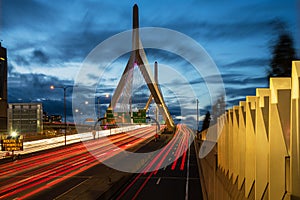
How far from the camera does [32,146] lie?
5550 centimetres

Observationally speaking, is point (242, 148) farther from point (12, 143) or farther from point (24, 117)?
point (24, 117)

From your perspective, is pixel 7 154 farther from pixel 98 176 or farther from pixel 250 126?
pixel 250 126

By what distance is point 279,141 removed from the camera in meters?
3.54

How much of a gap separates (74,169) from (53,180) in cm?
647

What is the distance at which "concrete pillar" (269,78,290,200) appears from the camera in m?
3.53

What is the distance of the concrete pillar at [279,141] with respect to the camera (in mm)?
3529

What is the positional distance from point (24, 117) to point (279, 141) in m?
61.7

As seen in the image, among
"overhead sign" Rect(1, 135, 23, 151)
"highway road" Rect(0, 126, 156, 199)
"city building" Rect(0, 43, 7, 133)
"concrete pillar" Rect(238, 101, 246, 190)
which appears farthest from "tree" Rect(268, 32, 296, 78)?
"city building" Rect(0, 43, 7, 133)

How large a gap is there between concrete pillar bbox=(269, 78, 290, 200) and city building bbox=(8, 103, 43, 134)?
6026 centimetres

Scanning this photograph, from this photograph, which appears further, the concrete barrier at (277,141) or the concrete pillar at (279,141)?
the concrete pillar at (279,141)

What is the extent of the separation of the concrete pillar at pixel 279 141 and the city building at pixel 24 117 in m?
60.3

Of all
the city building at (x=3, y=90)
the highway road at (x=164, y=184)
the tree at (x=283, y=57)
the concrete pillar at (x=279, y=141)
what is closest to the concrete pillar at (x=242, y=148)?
the concrete pillar at (x=279, y=141)

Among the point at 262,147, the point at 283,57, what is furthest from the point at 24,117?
the point at 262,147

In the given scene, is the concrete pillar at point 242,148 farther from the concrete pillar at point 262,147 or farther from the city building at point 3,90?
the city building at point 3,90
